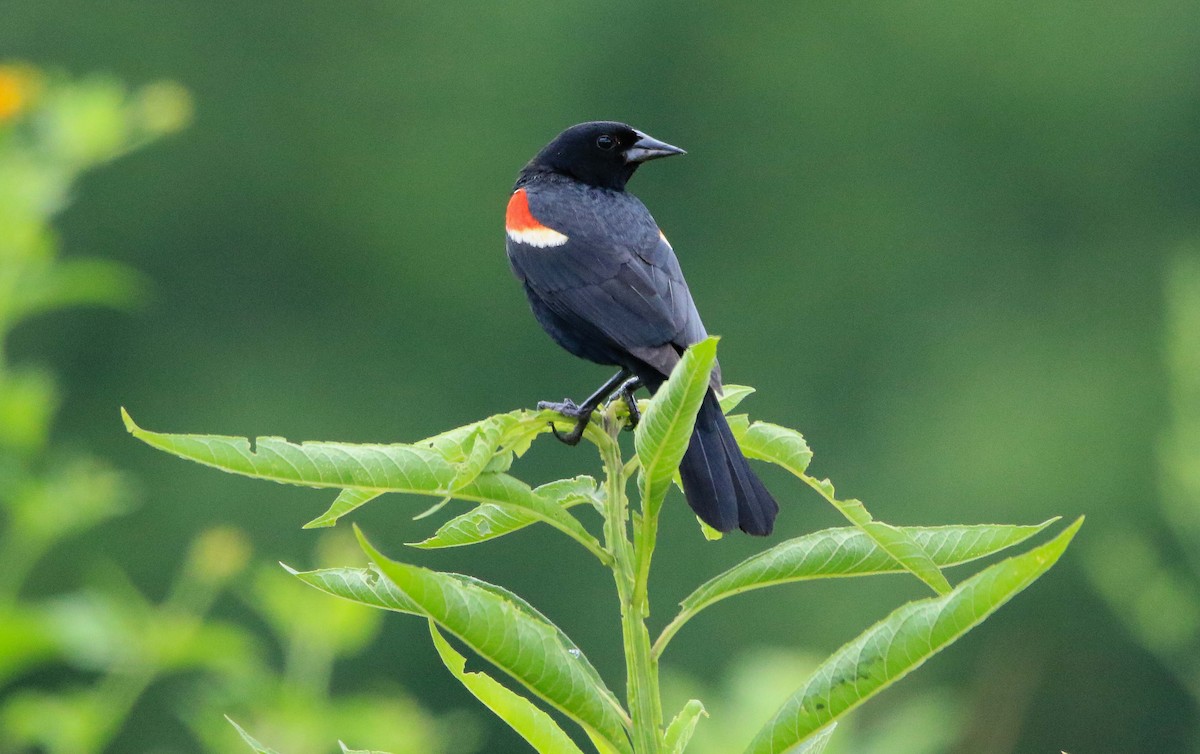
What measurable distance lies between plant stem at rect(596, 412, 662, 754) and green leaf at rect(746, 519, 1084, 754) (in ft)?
0.34

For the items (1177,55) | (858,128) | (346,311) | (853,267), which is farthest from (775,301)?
(1177,55)

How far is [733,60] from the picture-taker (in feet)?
78.6

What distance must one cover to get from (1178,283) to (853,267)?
17.1 m

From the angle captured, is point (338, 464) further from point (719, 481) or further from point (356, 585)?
point (719, 481)

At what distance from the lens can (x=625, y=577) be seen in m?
1.54

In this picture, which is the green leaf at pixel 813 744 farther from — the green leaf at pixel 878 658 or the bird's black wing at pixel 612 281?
the bird's black wing at pixel 612 281

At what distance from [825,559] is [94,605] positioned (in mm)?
2110

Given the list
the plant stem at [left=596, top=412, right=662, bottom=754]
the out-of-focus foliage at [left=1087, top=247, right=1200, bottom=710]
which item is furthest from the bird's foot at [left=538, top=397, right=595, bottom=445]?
the out-of-focus foliage at [left=1087, top=247, right=1200, bottom=710]

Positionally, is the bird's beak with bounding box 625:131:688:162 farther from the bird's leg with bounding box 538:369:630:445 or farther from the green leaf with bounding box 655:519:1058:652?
the green leaf with bounding box 655:519:1058:652

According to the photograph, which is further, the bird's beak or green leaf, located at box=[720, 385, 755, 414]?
the bird's beak

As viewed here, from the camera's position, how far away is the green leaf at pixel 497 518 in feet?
5.45

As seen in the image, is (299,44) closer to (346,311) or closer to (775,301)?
→ (346,311)

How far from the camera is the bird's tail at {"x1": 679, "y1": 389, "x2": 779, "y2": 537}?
2.05 meters

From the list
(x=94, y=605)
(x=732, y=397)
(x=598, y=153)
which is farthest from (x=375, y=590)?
(x=598, y=153)
